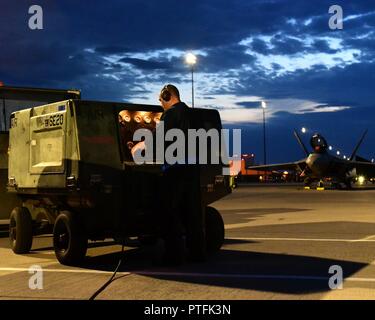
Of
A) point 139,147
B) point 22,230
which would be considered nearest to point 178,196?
point 139,147

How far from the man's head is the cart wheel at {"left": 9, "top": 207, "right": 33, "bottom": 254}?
10.3ft

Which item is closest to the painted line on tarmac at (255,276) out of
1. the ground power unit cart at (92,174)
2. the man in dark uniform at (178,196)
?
the man in dark uniform at (178,196)

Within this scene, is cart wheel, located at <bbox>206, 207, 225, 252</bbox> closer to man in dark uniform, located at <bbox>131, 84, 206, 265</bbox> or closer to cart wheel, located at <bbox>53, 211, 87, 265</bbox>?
man in dark uniform, located at <bbox>131, 84, 206, 265</bbox>

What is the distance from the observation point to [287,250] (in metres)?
9.23

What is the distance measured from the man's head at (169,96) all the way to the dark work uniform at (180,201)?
0.43 feet

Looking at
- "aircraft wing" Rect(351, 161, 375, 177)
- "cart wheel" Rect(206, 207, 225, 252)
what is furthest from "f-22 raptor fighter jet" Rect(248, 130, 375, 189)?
"cart wheel" Rect(206, 207, 225, 252)

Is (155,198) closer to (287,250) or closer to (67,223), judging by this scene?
(67,223)

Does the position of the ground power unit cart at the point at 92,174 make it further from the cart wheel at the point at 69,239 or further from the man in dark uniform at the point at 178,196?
the man in dark uniform at the point at 178,196

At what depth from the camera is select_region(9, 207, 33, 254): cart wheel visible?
905 cm

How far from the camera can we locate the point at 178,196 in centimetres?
759

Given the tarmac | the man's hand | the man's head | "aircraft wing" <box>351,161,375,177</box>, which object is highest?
the man's head

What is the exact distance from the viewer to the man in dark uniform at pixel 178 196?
757 centimetres
